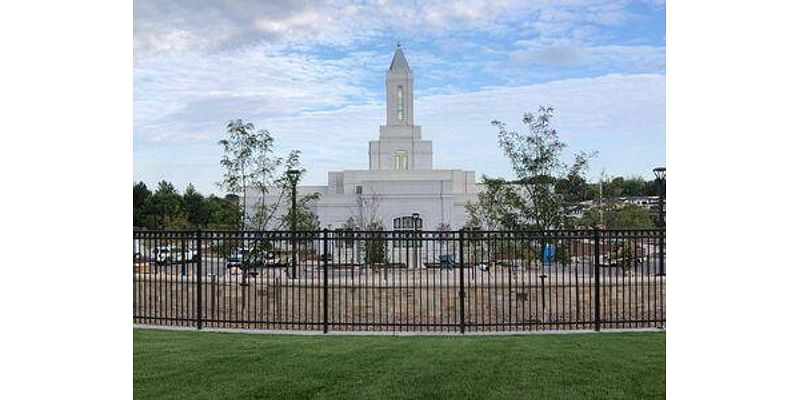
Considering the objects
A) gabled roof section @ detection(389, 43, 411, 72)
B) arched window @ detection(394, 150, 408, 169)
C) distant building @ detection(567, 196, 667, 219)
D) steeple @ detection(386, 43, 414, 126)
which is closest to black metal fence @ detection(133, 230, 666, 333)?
distant building @ detection(567, 196, 667, 219)

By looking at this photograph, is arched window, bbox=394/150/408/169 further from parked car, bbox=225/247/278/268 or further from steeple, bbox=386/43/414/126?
parked car, bbox=225/247/278/268

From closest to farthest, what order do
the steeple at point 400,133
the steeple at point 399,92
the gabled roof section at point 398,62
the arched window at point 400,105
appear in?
the steeple at point 399,92, the steeple at point 400,133, the gabled roof section at point 398,62, the arched window at point 400,105

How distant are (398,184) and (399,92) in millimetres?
7857

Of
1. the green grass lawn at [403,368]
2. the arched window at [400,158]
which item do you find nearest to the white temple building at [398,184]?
the arched window at [400,158]

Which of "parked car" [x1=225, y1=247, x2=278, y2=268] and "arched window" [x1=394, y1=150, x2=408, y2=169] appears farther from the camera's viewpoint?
"arched window" [x1=394, y1=150, x2=408, y2=169]

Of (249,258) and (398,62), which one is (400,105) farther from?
(249,258)

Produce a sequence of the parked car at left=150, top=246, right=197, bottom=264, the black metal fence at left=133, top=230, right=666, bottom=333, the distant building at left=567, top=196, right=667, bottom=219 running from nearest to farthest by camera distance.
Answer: the parked car at left=150, top=246, right=197, bottom=264 < the black metal fence at left=133, top=230, right=666, bottom=333 < the distant building at left=567, top=196, right=667, bottom=219

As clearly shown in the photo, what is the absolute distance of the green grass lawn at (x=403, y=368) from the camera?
13.1ft

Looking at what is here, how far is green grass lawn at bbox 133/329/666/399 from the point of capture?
399 centimetres

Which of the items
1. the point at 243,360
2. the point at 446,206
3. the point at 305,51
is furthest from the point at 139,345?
the point at 446,206

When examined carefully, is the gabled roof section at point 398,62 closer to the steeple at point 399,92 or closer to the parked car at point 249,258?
the steeple at point 399,92

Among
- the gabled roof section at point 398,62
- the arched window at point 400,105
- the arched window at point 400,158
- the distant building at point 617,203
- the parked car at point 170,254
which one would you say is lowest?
the parked car at point 170,254
